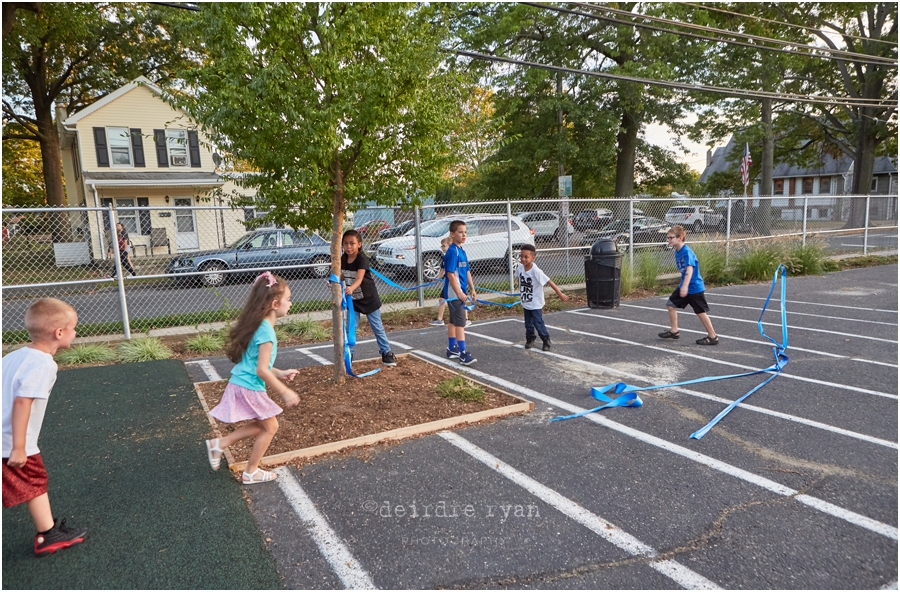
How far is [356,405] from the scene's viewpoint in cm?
519

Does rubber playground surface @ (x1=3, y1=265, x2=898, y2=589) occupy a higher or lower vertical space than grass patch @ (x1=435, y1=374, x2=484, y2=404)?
lower

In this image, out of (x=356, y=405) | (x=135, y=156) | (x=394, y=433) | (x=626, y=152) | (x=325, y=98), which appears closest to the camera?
(x=394, y=433)

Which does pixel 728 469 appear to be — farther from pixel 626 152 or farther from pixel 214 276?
pixel 626 152

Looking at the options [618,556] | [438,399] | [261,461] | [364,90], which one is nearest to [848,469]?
[618,556]

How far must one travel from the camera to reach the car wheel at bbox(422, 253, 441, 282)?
13.2 m

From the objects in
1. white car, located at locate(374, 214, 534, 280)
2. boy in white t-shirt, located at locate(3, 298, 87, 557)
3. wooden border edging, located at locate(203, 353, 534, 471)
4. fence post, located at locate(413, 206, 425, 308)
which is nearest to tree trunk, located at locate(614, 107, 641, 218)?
white car, located at locate(374, 214, 534, 280)

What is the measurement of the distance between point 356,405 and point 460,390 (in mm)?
1013

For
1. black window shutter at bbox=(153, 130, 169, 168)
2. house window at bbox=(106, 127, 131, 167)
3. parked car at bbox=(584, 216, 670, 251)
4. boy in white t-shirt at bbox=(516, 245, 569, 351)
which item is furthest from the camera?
black window shutter at bbox=(153, 130, 169, 168)

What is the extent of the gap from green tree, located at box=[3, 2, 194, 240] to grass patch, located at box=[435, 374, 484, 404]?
893 inches

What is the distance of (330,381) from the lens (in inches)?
233

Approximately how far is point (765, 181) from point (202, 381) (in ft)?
93.1

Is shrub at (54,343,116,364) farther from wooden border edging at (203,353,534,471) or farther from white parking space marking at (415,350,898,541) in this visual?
white parking space marking at (415,350,898,541)

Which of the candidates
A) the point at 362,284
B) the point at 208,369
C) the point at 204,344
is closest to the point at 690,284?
the point at 362,284

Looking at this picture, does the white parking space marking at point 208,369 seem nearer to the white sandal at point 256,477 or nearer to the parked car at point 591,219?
the white sandal at point 256,477
